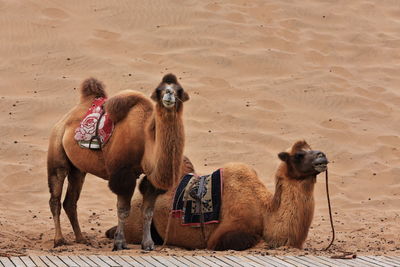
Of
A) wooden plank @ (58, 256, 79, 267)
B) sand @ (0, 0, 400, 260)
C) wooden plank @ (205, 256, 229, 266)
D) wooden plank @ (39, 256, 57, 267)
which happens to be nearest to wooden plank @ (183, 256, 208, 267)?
wooden plank @ (205, 256, 229, 266)

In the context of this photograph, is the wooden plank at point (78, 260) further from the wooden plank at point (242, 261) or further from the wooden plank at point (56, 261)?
the wooden plank at point (242, 261)

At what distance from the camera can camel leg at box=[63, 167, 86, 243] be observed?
909 cm

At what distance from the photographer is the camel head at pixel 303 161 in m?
7.86

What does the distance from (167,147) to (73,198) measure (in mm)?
1963

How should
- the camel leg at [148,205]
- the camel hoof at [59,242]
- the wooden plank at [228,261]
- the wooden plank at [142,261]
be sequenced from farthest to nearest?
the camel hoof at [59,242] < the camel leg at [148,205] < the wooden plank at [228,261] < the wooden plank at [142,261]

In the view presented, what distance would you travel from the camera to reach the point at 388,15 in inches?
830

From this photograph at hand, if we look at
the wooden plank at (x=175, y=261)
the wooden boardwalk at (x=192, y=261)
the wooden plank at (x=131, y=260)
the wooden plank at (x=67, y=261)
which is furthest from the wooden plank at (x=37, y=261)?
the wooden plank at (x=175, y=261)

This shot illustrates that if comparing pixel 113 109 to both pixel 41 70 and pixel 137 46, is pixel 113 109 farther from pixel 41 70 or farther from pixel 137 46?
pixel 137 46

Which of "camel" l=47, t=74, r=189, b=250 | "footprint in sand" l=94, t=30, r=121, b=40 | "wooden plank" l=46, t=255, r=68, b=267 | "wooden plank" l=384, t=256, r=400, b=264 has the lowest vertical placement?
"wooden plank" l=46, t=255, r=68, b=267

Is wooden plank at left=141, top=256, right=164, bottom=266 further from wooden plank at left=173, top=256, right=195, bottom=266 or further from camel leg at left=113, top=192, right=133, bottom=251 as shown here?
camel leg at left=113, top=192, right=133, bottom=251

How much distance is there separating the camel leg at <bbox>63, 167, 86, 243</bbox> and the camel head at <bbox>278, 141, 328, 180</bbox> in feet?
7.71

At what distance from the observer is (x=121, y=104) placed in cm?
845

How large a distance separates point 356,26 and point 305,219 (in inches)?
498

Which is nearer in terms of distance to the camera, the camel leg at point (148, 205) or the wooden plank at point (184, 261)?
the wooden plank at point (184, 261)
